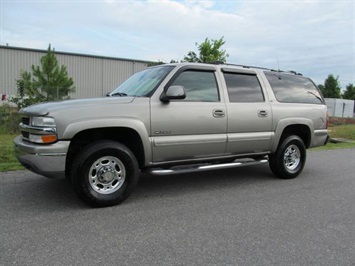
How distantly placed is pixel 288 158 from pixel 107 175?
3.77 m

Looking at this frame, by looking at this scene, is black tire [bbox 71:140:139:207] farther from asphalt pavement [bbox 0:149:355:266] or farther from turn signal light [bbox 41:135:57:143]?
turn signal light [bbox 41:135:57:143]

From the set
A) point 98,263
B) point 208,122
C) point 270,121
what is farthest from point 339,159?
point 98,263

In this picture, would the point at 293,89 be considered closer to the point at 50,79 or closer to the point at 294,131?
the point at 294,131

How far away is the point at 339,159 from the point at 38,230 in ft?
26.4

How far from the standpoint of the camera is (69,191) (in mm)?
5316

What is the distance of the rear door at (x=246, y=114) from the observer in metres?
5.75

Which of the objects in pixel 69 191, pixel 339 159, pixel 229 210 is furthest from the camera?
pixel 339 159

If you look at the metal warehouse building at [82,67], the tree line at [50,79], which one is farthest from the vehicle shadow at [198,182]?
the metal warehouse building at [82,67]

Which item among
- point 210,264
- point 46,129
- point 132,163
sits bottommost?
point 210,264

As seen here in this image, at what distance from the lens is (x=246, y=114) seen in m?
5.88

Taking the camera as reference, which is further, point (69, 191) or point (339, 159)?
point (339, 159)

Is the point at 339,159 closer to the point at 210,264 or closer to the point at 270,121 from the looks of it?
the point at 270,121

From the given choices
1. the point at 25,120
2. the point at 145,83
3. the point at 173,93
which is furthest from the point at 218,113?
the point at 25,120

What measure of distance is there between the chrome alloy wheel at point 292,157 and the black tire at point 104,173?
10.8ft
